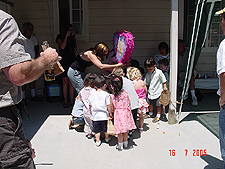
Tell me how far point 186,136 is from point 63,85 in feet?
9.87

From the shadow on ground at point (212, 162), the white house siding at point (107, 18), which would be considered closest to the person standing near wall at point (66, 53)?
the white house siding at point (107, 18)

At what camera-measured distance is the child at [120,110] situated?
3344 mm

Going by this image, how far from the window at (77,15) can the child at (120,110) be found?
10.4 feet

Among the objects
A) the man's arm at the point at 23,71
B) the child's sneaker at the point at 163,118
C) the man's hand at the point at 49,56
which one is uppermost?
the man's hand at the point at 49,56

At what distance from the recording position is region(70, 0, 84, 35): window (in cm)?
602

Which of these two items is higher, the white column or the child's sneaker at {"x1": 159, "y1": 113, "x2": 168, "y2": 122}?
the white column

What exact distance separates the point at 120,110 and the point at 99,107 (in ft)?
1.02

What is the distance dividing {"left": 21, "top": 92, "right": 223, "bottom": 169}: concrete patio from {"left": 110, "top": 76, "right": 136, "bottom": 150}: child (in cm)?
21

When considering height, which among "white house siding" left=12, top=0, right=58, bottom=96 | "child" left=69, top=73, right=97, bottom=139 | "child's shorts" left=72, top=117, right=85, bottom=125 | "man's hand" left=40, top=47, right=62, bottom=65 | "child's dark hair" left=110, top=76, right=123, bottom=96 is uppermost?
"white house siding" left=12, top=0, right=58, bottom=96

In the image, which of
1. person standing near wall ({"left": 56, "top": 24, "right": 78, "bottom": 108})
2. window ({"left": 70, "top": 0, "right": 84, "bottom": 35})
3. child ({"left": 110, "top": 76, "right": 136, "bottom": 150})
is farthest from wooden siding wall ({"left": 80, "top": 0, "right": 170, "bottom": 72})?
child ({"left": 110, "top": 76, "right": 136, "bottom": 150})

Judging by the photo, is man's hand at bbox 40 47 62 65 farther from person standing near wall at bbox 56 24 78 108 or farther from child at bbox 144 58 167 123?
A: person standing near wall at bbox 56 24 78 108

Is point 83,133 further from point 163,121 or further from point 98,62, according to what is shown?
point 163,121
